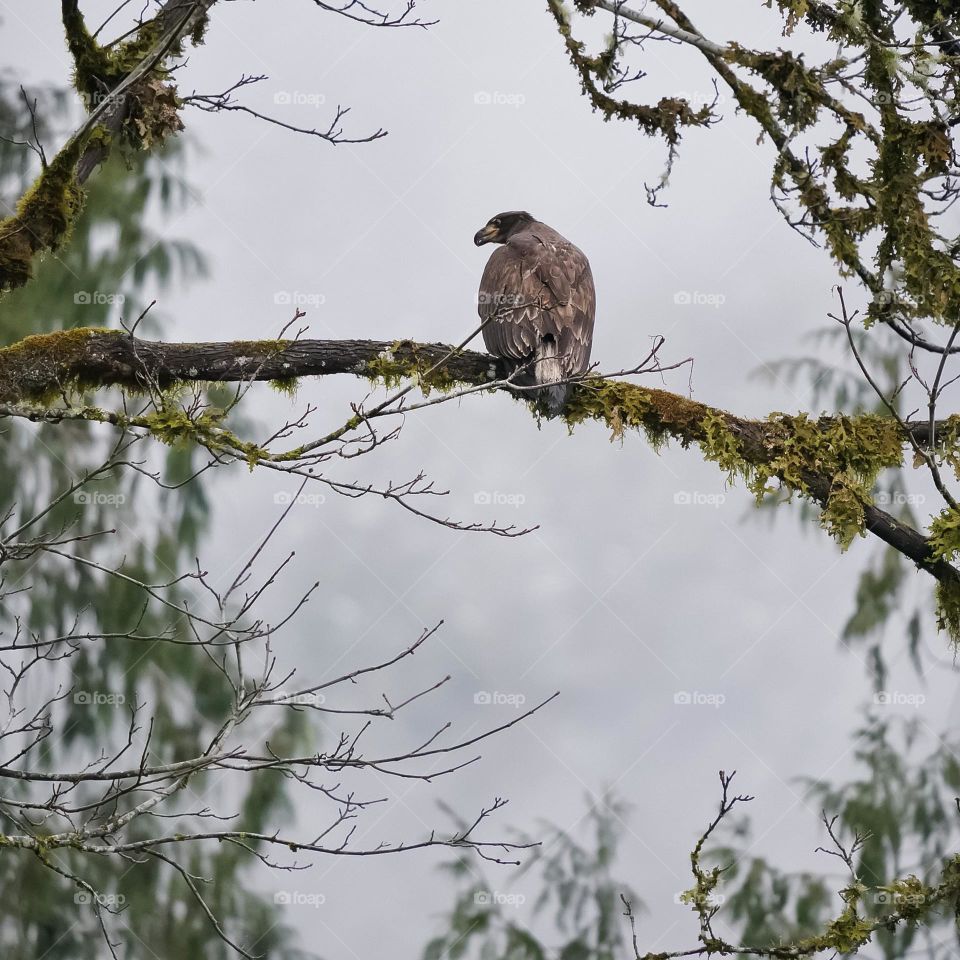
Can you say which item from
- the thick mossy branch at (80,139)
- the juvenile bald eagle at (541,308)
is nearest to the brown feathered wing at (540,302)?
the juvenile bald eagle at (541,308)

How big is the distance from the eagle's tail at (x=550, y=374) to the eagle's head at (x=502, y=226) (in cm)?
173

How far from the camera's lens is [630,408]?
4832 mm

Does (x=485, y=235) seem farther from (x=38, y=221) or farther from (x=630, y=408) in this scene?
(x=38, y=221)

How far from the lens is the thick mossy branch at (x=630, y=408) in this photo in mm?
4562

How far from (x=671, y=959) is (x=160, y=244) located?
15.2 ft

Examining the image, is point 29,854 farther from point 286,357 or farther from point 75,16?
point 75,16

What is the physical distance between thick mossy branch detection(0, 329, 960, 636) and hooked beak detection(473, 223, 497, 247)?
6.73ft

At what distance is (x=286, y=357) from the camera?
462 centimetres

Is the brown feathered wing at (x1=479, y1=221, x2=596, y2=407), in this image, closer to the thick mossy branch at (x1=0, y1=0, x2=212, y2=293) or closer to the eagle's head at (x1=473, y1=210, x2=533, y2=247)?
the eagle's head at (x1=473, y1=210, x2=533, y2=247)

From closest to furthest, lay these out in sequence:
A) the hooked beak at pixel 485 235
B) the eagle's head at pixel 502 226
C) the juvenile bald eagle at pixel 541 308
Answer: the juvenile bald eagle at pixel 541 308 < the eagle's head at pixel 502 226 < the hooked beak at pixel 485 235

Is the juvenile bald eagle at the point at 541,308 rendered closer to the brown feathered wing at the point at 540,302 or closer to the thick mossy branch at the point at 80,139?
the brown feathered wing at the point at 540,302

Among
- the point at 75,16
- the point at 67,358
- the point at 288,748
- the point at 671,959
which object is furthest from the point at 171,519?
the point at 671,959

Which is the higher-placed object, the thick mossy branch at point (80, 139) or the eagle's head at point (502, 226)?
the eagle's head at point (502, 226)

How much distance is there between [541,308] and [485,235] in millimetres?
2468
